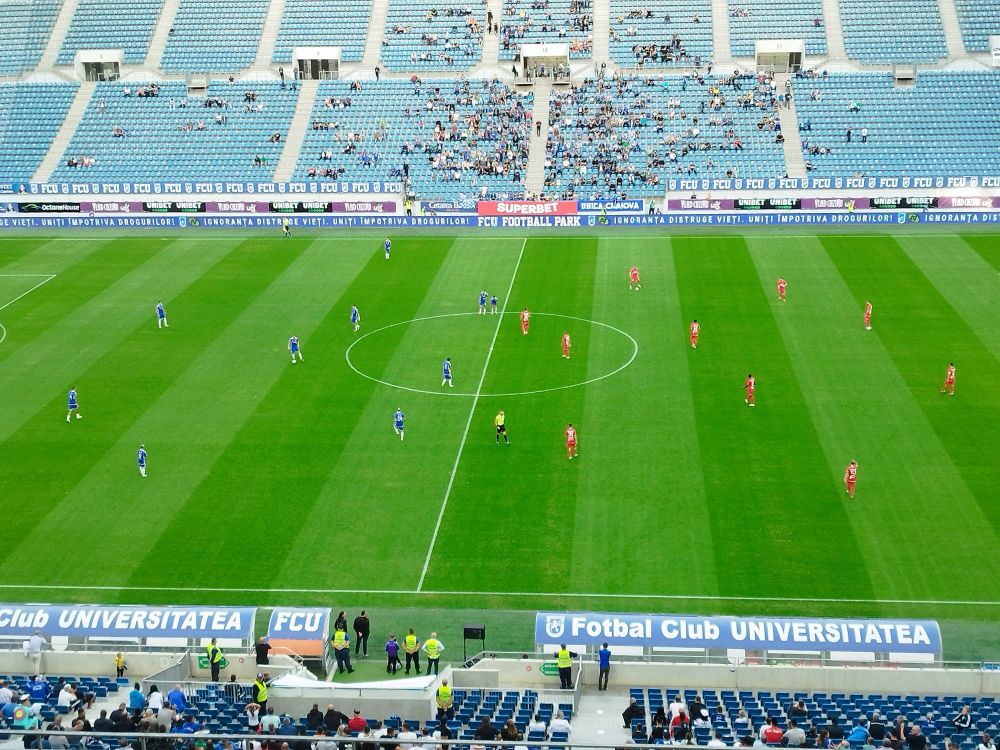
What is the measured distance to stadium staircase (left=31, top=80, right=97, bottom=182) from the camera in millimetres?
82500

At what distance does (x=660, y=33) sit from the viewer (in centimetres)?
8725

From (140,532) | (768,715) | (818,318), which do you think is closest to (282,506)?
(140,532)

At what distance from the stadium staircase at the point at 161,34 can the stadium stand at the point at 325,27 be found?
9030mm

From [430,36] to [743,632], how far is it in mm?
71686

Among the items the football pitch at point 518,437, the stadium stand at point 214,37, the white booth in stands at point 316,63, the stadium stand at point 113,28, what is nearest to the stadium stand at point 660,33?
the white booth in stands at point 316,63

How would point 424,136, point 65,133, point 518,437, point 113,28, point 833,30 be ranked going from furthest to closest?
point 113,28 < point 65,133 < point 833,30 < point 424,136 < point 518,437

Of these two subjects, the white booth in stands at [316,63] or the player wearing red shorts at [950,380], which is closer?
the player wearing red shorts at [950,380]

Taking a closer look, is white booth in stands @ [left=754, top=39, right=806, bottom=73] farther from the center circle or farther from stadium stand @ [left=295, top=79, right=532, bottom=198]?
the center circle

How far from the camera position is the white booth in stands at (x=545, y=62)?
279ft

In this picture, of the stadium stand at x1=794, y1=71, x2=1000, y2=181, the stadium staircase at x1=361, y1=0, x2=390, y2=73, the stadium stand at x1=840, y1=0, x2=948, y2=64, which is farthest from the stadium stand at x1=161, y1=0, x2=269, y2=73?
the stadium stand at x1=840, y1=0, x2=948, y2=64

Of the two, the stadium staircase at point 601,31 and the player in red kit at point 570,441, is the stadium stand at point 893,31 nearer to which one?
the stadium staircase at point 601,31

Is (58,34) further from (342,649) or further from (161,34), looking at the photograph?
(342,649)

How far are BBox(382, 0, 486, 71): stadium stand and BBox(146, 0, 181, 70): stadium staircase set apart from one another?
56.4 feet

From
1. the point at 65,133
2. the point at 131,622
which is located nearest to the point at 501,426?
the point at 131,622
